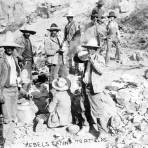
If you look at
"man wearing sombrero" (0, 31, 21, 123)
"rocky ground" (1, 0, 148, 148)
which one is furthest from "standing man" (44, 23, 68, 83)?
"man wearing sombrero" (0, 31, 21, 123)

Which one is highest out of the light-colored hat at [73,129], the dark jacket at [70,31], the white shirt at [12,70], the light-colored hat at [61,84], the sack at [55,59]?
the dark jacket at [70,31]

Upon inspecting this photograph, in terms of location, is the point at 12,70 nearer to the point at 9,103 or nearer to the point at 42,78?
the point at 9,103

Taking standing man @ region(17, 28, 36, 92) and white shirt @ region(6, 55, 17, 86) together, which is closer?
white shirt @ region(6, 55, 17, 86)

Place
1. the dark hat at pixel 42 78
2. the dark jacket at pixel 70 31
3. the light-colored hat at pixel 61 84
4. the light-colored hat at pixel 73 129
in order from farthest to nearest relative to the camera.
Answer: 1. the dark hat at pixel 42 78
2. the dark jacket at pixel 70 31
3. the light-colored hat at pixel 61 84
4. the light-colored hat at pixel 73 129

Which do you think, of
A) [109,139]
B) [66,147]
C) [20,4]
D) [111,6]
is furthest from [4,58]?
[20,4]

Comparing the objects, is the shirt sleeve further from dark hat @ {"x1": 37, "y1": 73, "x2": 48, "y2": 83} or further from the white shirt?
dark hat @ {"x1": 37, "y1": 73, "x2": 48, "y2": 83}

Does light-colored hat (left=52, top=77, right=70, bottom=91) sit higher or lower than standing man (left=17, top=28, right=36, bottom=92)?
lower

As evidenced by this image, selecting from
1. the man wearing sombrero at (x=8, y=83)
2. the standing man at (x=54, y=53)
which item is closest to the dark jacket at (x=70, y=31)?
the standing man at (x=54, y=53)

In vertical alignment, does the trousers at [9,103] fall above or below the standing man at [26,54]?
below

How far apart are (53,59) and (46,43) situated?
400 millimetres

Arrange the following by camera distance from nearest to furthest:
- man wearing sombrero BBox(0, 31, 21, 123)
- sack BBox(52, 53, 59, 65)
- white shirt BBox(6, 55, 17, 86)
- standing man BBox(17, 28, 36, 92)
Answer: man wearing sombrero BBox(0, 31, 21, 123)
white shirt BBox(6, 55, 17, 86)
sack BBox(52, 53, 59, 65)
standing man BBox(17, 28, 36, 92)

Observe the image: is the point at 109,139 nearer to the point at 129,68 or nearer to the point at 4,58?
the point at 4,58

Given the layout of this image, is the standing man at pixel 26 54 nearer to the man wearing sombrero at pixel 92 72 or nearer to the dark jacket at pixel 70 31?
the dark jacket at pixel 70 31

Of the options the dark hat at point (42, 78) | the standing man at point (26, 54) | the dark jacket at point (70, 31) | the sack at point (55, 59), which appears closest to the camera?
the sack at point (55, 59)
